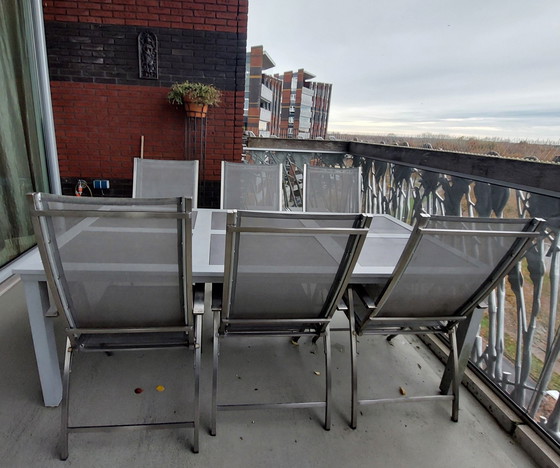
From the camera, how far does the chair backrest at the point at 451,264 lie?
1.16m

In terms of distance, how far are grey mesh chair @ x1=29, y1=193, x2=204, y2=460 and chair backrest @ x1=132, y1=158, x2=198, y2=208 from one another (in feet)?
4.70

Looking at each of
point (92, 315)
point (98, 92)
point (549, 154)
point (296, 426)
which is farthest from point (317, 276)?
point (98, 92)

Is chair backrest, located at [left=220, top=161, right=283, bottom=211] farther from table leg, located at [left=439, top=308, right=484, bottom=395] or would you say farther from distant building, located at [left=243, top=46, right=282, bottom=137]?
distant building, located at [left=243, top=46, right=282, bottom=137]

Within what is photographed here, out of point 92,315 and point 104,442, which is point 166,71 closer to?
point 92,315

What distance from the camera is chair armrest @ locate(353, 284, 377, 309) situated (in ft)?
4.68

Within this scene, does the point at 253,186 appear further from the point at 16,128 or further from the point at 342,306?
the point at 16,128

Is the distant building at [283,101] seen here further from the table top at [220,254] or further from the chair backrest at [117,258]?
the chair backrest at [117,258]

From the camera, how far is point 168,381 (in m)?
1.70

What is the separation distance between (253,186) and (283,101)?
31.8m

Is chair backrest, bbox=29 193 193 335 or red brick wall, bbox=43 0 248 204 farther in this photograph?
red brick wall, bbox=43 0 248 204

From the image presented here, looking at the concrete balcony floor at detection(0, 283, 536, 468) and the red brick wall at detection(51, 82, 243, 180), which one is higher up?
the red brick wall at detection(51, 82, 243, 180)

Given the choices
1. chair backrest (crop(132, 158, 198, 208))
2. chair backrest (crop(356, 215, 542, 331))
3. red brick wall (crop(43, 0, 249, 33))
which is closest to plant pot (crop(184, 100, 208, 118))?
red brick wall (crop(43, 0, 249, 33))

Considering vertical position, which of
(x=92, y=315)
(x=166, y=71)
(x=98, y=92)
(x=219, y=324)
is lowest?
(x=219, y=324)

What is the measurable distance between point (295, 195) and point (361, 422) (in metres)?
3.36
